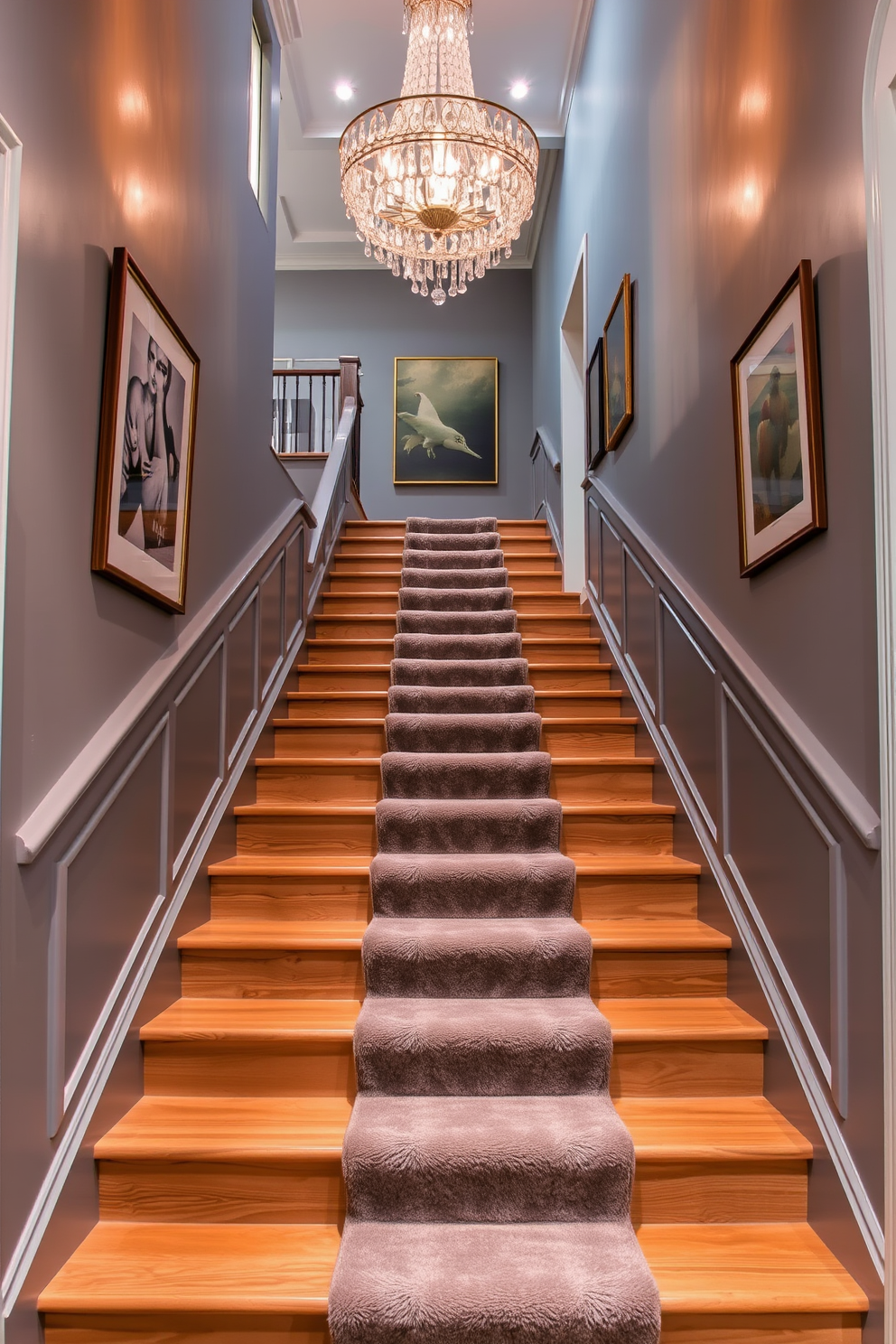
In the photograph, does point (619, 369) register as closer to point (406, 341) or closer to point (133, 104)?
point (133, 104)

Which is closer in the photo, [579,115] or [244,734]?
[244,734]

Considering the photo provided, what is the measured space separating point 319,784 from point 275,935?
844 millimetres

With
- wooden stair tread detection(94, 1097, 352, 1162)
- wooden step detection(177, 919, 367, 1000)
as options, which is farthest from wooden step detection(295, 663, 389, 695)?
wooden stair tread detection(94, 1097, 352, 1162)

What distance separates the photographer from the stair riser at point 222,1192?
1.96 m

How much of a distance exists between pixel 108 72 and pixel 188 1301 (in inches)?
99.6

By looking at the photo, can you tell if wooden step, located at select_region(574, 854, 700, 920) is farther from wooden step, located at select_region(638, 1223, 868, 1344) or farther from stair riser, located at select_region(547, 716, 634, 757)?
wooden step, located at select_region(638, 1223, 868, 1344)

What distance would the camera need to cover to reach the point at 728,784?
8.42 ft

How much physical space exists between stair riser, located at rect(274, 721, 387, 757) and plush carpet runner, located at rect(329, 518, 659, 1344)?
1.12ft

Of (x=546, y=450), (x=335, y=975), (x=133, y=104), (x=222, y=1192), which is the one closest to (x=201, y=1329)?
(x=222, y=1192)

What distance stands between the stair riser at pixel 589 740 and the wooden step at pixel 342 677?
0.87 metres

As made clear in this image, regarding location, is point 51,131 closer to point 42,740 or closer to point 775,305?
point 42,740

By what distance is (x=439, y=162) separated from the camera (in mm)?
→ 4195

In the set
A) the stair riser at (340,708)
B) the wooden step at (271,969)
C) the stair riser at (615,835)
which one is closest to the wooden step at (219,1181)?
the wooden step at (271,969)

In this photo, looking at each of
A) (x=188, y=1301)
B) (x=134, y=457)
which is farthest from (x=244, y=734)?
(x=188, y=1301)
